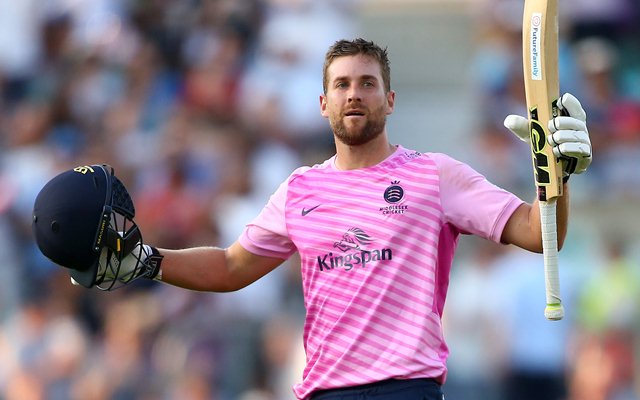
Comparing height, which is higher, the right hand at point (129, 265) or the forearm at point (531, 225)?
the forearm at point (531, 225)

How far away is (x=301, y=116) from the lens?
13.0 m

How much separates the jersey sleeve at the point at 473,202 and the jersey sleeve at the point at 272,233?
0.77 meters

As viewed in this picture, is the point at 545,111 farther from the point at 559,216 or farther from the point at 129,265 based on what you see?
the point at 129,265

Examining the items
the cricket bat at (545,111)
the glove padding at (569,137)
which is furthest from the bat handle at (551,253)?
the glove padding at (569,137)

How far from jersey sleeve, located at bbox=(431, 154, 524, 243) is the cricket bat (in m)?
0.18

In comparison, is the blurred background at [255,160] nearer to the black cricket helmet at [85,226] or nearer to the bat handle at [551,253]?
the black cricket helmet at [85,226]

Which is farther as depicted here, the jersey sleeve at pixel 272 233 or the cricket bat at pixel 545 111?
the jersey sleeve at pixel 272 233

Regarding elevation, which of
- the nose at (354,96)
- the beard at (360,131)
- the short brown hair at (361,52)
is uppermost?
the short brown hair at (361,52)

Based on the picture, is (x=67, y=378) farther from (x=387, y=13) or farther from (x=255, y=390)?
(x=387, y=13)

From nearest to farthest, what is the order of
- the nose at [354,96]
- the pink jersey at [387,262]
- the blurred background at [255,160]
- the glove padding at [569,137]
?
the glove padding at [569,137], the pink jersey at [387,262], the nose at [354,96], the blurred background at [255,160]

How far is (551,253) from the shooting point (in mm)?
5395

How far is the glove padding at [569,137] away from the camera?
5.23 metres

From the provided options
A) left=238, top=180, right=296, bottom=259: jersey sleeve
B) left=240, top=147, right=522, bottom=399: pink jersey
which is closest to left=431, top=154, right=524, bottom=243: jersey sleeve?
left=240, top=147, right=522, bottom=399: pink jersey

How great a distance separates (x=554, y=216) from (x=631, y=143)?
6.67m
